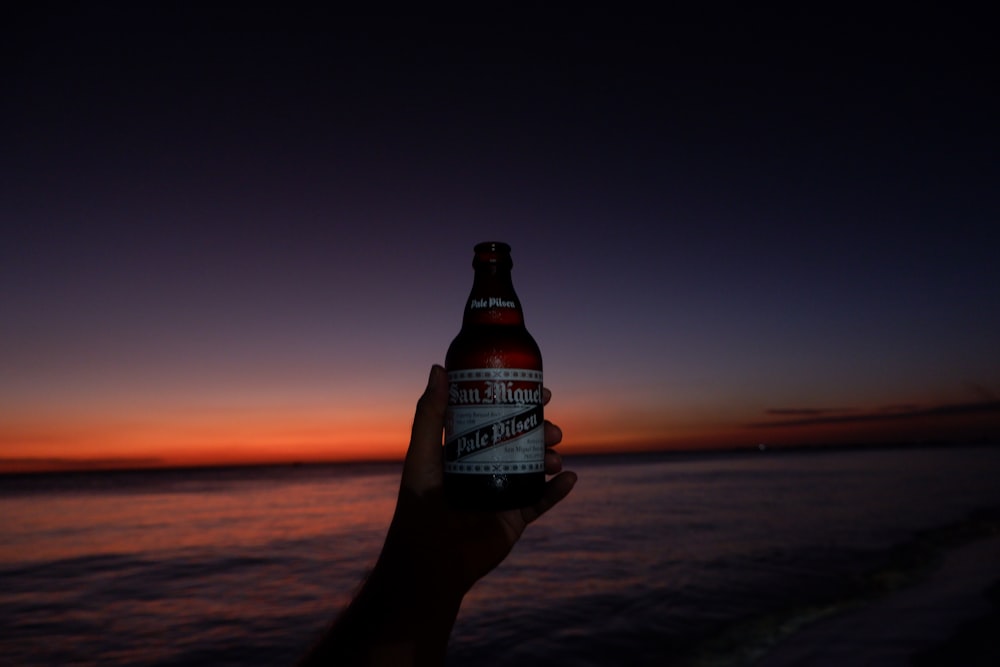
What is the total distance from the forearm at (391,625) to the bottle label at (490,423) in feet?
1.61

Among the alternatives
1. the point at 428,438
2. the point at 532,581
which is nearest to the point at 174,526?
the point at 532,581

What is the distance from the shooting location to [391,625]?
2.40 meters

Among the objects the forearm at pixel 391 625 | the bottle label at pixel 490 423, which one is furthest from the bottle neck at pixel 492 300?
the forearm at pixel 391 625

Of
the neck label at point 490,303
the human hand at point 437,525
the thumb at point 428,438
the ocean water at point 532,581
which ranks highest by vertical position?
the neck label at point 490,303

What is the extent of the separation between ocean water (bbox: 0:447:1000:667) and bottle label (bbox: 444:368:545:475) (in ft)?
22.9

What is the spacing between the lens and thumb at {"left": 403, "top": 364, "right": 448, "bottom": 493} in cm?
275

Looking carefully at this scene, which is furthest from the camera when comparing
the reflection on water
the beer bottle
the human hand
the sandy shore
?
the reflection on water

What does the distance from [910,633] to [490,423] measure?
837cm

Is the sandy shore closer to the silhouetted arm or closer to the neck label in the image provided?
the silhouetted arm

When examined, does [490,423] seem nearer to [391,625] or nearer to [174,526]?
[391,625]

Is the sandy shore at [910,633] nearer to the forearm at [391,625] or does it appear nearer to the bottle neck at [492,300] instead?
the forearm at [391,625]

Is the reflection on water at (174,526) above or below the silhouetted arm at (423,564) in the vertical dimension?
below

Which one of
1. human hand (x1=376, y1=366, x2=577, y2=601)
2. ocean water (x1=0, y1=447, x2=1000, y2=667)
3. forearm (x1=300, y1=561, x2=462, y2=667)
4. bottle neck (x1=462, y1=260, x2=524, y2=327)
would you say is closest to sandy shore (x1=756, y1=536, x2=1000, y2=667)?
ocean water (x1=0, y1=447, x2=1000, y2=667)

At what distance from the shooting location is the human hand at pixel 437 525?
256cm
